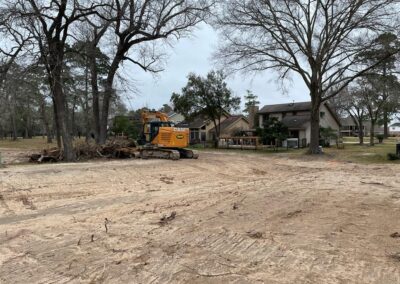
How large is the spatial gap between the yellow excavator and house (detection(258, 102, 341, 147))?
21.0 m

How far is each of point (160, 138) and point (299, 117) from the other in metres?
26.2

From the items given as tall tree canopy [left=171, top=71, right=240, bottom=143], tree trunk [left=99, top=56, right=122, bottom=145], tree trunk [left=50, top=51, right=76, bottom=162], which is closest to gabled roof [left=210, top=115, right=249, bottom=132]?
tall tree canopy [left=171, top=71, right=240, bottom=143]

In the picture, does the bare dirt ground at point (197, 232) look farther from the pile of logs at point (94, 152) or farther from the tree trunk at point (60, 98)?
the pile of logs at point (94, 152)

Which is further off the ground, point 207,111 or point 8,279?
point 207,111

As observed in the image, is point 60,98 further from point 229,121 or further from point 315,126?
point 229,121

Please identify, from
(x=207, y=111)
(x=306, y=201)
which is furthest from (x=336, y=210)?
(x=207, y=111)

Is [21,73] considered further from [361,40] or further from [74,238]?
[361,40]

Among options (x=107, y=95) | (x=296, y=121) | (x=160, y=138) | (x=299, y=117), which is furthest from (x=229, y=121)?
(x=160, y=138)

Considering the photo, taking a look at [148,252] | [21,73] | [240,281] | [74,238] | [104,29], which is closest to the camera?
[240,281]

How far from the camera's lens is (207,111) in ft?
149

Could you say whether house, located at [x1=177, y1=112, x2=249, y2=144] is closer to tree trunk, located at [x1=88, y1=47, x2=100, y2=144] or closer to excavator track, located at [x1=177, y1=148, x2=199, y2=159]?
tree trunk, located at [x1=88, y1=47, x2=100, y2=144]

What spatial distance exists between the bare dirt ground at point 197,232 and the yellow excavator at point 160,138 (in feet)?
26.1

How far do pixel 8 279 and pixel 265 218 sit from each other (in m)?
4.94

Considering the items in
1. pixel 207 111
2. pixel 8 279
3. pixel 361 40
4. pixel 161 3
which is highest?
pixel 161 3
